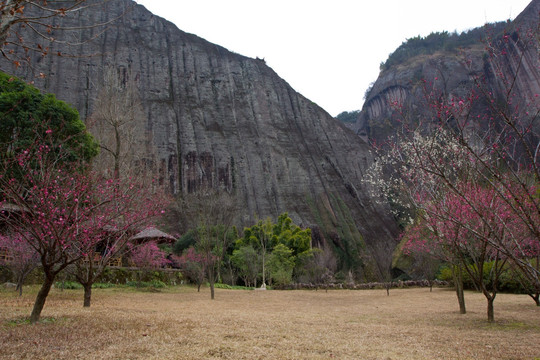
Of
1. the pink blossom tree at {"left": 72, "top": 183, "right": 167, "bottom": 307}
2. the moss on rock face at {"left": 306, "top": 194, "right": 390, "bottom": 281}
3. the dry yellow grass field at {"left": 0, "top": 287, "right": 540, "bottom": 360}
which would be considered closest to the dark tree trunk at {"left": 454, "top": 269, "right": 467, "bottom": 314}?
the dry yellow grass field at {"left": 0, "top": 287, "right": 540, "bottom": 360}

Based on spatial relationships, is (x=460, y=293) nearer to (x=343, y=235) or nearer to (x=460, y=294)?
(x=460, y=294)

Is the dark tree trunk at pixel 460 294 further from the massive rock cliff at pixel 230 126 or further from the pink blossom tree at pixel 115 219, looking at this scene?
the massive rock cliff at pixel 230 126

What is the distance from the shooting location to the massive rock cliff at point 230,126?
41.8 m

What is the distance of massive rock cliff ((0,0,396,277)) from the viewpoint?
41812 mm

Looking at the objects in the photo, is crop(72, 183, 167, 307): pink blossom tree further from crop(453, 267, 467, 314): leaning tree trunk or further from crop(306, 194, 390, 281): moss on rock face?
crop(306, 194, 390, 281): moss on rock face

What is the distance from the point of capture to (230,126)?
47750 mm

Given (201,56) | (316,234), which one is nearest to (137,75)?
(201,56)

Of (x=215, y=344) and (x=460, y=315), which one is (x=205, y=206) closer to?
(x=460, y=315)

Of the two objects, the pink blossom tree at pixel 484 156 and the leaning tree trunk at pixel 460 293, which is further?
the leaning tree trunk at pixel 460 293

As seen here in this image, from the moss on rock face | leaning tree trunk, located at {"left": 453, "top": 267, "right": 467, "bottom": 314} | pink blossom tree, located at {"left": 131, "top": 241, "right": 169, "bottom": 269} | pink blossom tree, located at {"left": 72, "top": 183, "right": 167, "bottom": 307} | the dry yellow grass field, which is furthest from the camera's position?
the moss on rock face

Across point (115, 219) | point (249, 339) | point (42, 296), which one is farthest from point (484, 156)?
point (42, 296)

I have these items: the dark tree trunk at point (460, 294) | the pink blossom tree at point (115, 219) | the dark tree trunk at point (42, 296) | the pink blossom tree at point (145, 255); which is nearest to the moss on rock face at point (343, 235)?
the pink blossom tree at point (145, 255)

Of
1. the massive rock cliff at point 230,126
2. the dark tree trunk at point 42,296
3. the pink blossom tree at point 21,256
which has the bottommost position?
the dark tree trunk at point 42,296

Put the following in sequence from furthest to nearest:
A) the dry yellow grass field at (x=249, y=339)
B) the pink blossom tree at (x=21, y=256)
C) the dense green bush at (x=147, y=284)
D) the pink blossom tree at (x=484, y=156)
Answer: the dense green bush at (x=147, y=284) < the pink blossom tree at (x=21, y=256) < the dry yellow grass field at (x=249, y=339) < the pink blossom tree at (x=484, y=156)
